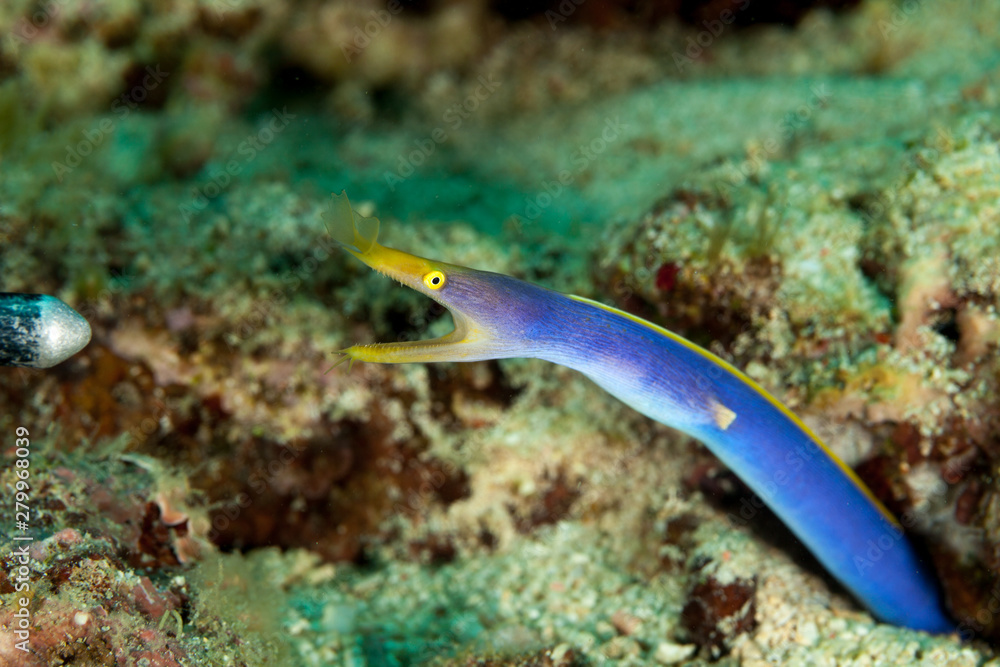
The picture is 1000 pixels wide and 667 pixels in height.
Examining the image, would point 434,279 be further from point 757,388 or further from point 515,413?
point 515,413

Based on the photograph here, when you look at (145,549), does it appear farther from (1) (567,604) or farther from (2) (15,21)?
(2) (15,21)

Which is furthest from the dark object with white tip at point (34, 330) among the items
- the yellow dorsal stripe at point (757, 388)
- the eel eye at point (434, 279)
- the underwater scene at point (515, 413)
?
the yellow dorsal stripe at point (757, 388)

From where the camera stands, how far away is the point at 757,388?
262 cm

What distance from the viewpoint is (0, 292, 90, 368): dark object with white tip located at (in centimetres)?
217

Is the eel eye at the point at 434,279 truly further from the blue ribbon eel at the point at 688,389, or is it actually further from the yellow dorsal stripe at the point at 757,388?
the yellow dorsal stripe at the point at 757,388

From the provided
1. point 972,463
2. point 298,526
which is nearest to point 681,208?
point 972,463

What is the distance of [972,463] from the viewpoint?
277 cm

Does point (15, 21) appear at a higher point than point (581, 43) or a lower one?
lower

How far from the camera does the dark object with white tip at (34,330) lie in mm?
2174

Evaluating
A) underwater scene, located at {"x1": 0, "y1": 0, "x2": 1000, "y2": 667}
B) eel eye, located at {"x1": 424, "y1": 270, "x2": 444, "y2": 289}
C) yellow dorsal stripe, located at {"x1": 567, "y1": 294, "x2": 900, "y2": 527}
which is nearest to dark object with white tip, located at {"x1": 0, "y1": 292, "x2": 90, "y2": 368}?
underwater scene, located at {"x1": 0, "y1": 0, "x2": 1000, "y2": 667}

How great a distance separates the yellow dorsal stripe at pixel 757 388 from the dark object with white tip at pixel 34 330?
1871mm

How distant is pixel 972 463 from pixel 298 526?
3.48 metres

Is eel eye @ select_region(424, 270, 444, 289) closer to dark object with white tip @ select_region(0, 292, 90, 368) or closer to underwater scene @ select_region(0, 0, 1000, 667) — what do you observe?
underwater scene @ select_region(0, 0, 1000, 667)

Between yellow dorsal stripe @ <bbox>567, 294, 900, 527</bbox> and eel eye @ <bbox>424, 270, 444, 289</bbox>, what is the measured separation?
561 mm
